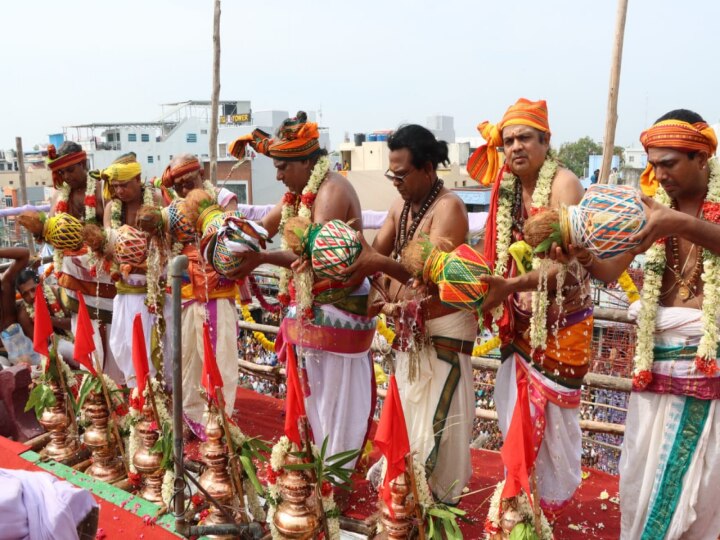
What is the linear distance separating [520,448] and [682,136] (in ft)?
4.36

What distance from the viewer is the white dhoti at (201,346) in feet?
13.9

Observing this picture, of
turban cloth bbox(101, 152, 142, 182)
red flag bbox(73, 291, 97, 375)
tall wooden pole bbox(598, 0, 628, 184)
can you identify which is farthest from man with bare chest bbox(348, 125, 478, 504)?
tall wooden pole bbox(598, 0, 628, 184)

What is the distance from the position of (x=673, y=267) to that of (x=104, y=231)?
3061 millimetres

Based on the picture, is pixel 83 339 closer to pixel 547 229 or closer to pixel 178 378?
pixel 178 378

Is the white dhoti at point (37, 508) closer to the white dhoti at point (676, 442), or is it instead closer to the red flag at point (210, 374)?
the red flag at point (210, 374)

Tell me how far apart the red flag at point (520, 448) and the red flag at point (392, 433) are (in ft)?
1.11

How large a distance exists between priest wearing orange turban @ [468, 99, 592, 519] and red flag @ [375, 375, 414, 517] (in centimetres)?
78

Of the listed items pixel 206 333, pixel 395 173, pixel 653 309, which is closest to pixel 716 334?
pixel 653 309

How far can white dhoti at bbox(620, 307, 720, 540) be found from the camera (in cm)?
254

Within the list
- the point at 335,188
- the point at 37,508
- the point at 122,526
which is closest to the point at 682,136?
the point at 335,188

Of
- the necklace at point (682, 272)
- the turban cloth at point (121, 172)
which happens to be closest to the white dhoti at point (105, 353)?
the turban cloth at point (121, 172)

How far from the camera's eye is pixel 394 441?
211 cm

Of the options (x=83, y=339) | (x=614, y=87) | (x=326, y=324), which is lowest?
(x=83, y=339)

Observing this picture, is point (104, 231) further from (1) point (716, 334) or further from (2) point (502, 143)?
(1) point (716, 334)
